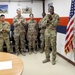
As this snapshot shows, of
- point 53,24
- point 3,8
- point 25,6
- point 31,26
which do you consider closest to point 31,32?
point 31,26

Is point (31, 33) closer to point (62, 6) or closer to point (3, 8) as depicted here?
point (62, 6)

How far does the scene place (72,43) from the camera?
386cm

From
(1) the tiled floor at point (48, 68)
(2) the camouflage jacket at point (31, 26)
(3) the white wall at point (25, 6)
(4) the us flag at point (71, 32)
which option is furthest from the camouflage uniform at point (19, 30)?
(4) the us flag at point (71, 32)

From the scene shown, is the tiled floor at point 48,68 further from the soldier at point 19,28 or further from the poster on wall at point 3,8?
the poster on wall at point 3,8

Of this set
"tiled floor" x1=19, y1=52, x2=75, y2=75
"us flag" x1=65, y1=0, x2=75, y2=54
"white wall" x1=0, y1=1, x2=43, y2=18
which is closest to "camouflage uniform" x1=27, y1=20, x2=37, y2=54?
"tiled floor" x1=19, y1=52, x2=75, y2=75

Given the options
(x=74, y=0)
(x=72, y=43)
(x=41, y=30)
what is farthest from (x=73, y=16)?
(x=41, y=30)

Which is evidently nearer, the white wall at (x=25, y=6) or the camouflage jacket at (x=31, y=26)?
the camouflage jacket at (x=31, y=26)

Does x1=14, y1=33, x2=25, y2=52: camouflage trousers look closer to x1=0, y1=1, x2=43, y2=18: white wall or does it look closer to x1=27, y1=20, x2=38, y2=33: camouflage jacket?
x1=27, y1=20, x2=38, y2=33: camouflage jacket

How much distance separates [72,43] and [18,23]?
216 centimetres

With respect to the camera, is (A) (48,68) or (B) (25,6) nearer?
(A) (48,68)

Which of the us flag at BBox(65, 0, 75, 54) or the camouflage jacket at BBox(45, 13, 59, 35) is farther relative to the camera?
the camouflage jacket at BBox(45, 13, 59, 35)

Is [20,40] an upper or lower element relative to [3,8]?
lower

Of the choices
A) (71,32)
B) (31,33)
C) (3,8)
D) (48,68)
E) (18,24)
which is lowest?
(48,68)

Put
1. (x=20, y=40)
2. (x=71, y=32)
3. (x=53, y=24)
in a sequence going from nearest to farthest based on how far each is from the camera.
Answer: (x=71, y=32), (x=53, y=24), (x=20, y=40)
